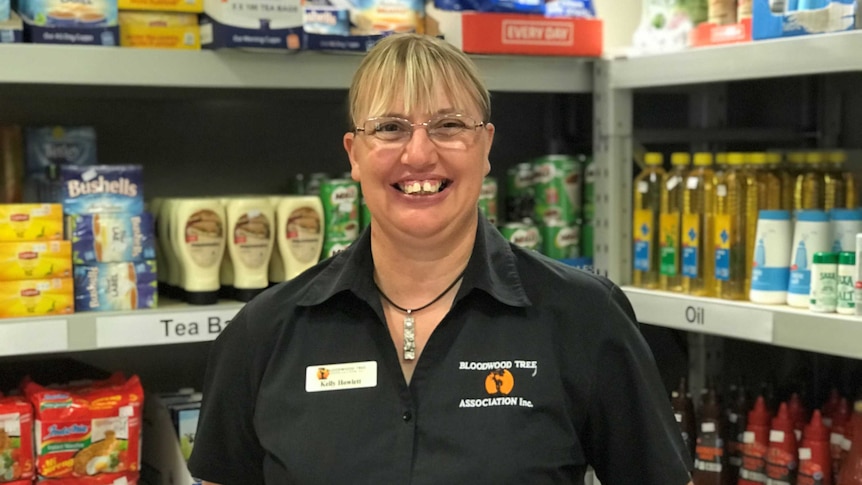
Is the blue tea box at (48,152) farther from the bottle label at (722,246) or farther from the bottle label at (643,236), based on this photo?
the bottle label at (722,246)

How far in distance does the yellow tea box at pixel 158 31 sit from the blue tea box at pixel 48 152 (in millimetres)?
339

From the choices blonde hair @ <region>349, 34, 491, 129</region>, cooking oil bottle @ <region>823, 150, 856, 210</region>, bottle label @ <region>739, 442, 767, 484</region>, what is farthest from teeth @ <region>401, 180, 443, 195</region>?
bottle label @ <region>739, 442, 767, 484</region>

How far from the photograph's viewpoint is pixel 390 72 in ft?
5.11

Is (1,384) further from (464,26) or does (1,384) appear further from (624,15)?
(624,15)

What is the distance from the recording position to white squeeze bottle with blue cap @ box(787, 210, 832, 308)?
215 cm

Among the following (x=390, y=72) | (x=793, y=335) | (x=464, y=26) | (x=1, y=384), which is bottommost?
(x=1, y=384)

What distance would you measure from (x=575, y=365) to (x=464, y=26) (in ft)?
3.74

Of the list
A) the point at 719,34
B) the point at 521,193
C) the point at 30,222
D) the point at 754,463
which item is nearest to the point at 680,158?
the point at 719,34

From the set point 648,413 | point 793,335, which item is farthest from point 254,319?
point 793,335

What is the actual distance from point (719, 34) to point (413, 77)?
1070mm

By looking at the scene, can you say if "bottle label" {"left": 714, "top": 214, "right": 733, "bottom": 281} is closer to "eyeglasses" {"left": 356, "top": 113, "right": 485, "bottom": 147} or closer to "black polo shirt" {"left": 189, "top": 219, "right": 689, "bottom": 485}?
"black polo shirt" {"left": 189, "top": 219, "right": 689, "bottom": 485}

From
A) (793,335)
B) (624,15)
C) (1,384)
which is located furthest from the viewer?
(624,15)

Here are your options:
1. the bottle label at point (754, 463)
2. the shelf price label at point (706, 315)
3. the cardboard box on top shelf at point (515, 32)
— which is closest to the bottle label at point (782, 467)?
the bottle label at point (754, 463)

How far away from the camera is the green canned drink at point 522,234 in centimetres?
265
